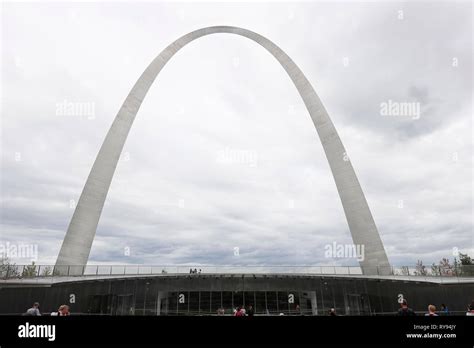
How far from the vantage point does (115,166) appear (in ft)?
115

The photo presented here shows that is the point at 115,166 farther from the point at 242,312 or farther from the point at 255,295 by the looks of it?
the point at 242,312

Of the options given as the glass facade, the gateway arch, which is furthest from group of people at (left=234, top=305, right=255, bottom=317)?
the gateway arch

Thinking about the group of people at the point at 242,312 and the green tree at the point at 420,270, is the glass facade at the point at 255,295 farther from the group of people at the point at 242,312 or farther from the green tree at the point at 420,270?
the group of people at the point at 242,312

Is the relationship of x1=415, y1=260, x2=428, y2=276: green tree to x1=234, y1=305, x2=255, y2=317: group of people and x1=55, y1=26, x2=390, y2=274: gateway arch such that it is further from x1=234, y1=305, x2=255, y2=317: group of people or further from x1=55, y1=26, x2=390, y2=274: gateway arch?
x1=234, y1=305, x2=255, y2=317: group of people

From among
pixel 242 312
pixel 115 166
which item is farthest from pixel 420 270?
pixel 115 166

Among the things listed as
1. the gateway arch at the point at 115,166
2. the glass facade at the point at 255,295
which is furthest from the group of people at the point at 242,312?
the gateway arch at the point at 115,166

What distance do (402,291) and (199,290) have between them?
1666 cm

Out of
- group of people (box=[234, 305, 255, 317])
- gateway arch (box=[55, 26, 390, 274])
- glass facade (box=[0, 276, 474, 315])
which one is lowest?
glass facade (box=[0, 276, 474, 315])

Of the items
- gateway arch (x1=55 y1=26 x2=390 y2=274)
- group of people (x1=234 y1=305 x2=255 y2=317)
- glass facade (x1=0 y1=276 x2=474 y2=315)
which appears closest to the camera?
group of people (x1=234 y1=305 x2=255 y2=317)

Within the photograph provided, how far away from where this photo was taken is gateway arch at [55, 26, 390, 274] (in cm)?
3019

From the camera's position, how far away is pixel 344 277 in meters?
27.6

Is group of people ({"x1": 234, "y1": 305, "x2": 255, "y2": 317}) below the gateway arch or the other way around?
below

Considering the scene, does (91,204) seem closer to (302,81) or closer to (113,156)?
(113,156)
